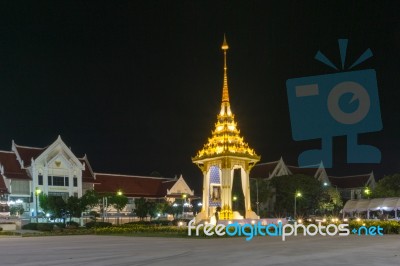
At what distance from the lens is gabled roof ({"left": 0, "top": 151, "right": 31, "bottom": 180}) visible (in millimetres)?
53750

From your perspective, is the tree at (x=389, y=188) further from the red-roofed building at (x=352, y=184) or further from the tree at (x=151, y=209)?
the tree at (x=151, y=209)

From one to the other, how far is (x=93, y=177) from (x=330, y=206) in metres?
29.6

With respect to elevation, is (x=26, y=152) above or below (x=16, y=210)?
above

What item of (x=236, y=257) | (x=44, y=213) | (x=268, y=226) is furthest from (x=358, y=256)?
(x=44, y=213)

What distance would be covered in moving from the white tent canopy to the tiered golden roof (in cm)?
2785

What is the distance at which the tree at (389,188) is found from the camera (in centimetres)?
6556

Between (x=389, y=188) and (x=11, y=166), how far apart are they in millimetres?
45420

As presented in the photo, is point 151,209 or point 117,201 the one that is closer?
point 117,201

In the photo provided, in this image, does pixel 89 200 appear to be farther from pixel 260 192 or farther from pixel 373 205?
pixel 373 205

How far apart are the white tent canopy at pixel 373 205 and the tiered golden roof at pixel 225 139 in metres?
27.9

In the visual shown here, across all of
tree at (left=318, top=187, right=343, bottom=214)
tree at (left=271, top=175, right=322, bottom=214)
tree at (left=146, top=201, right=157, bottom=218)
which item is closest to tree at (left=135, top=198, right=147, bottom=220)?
tree at (left=146, top=201, right=157, bottom=218)

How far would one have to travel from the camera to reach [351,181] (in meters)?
91.2

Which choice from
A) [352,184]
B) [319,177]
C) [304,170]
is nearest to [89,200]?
[304,170]

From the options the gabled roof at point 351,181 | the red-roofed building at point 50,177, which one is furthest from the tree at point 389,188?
the red-roofed building at point 50,177
